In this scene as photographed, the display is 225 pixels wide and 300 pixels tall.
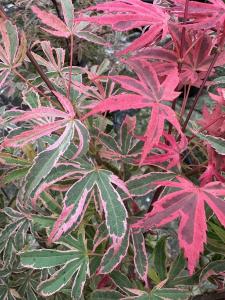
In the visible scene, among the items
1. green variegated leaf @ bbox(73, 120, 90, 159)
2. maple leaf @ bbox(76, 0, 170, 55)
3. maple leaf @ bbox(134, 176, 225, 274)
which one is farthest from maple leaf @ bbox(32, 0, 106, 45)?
maple leaf @ bbox(134, 176, 225, 274)

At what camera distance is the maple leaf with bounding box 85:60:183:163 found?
1.82ft

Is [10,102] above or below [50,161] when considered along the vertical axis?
below

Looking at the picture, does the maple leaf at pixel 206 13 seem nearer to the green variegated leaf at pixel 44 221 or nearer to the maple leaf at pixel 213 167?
the maple leaf at pixel 213 167

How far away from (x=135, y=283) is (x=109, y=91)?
36cm

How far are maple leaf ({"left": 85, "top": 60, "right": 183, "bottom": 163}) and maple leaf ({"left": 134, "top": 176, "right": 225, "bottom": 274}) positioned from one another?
7cm

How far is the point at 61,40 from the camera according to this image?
5.73 feet

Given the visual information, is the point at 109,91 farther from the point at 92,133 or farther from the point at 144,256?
the point at 144,256

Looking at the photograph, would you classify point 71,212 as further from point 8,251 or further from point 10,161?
point 8,251

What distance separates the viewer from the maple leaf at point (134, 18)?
0.64 metres

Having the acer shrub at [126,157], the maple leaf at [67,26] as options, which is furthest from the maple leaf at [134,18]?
the maple leaf at [67,26]

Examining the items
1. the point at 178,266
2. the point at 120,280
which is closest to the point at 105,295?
the point at 120,280

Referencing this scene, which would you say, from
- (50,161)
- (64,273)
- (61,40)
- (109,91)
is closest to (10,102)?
(61,40)

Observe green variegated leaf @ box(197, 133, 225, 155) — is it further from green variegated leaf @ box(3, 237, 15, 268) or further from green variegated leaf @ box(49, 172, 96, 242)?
green variegated leaf @ box(3, 237, 15, 268)

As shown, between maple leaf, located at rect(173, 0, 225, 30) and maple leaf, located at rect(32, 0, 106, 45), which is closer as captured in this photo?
maple leaf, located at rect(173, 0, 225, 30)
